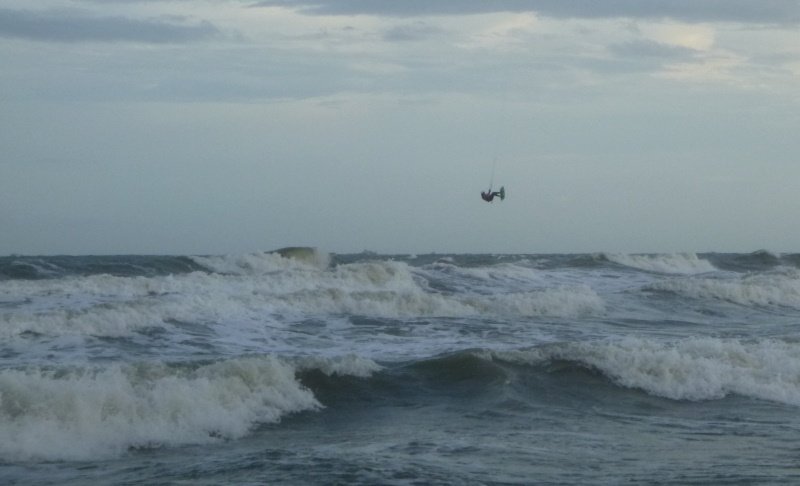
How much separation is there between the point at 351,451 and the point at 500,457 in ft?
4.98

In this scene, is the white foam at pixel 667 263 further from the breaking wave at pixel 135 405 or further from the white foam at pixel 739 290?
the breaking wave at pixel 135 405

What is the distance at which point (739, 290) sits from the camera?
3400 centimetres

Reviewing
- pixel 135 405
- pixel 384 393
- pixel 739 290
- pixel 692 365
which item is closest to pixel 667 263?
pixel 739 290

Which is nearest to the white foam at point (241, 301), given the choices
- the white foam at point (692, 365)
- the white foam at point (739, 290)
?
the white foam at point (739, 290)

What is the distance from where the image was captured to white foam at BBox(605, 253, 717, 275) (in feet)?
172

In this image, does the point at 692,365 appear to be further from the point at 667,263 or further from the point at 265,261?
the point at 667,263

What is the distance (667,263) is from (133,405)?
4526 cm

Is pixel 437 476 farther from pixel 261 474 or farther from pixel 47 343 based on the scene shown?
pixel 47 343

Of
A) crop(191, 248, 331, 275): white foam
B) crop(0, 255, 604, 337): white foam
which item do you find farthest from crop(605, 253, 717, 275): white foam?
crop(0, 255, 604, 337): white foam

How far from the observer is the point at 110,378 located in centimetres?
1288

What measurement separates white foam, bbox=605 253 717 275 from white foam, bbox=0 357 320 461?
39.8 m

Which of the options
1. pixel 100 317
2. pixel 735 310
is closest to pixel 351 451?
pixel 100 317

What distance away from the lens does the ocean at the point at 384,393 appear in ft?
33.7

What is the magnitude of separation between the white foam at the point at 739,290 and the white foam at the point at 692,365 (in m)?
15.0
